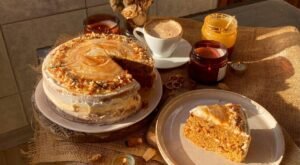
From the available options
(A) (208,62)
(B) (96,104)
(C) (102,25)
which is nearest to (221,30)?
(A) (208,62)

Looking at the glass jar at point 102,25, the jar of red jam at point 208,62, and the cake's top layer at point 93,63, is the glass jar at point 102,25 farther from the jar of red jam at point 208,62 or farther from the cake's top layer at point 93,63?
the jar of red jam at point 208,62

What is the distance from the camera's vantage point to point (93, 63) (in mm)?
903

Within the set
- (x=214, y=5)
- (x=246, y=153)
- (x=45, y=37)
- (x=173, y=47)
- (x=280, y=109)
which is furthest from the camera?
(x=214, y=5)

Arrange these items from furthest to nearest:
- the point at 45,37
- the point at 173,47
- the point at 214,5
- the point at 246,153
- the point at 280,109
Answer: the point at 214,5 < the point at 45,37 < the point at 173,47 < the point at 280,109 < the point at 246,153

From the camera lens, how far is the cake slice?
816 millimetres

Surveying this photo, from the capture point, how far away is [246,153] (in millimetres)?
825

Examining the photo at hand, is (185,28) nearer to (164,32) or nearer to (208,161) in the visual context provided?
(164,32)

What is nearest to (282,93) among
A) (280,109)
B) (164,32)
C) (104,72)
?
(280,109)

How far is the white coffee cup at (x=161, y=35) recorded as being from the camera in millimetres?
1088

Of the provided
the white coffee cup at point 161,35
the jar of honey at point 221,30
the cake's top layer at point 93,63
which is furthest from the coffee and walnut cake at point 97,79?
the jar of honey at point 221,30

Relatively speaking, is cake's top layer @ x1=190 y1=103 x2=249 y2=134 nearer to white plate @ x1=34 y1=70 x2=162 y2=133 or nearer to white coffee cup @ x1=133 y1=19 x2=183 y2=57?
white plate @ x1=34 y1=70 x2=162 y2=133

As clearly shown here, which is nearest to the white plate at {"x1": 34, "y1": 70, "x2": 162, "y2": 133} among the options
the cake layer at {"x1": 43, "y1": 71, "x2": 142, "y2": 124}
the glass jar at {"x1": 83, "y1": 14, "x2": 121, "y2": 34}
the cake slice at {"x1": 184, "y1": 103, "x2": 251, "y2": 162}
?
the cake layer at {"x1": 43, "y1": 71, "x2": 142, "y2": 124}

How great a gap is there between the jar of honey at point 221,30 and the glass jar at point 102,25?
0.28 m

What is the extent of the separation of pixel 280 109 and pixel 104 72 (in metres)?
0.49
